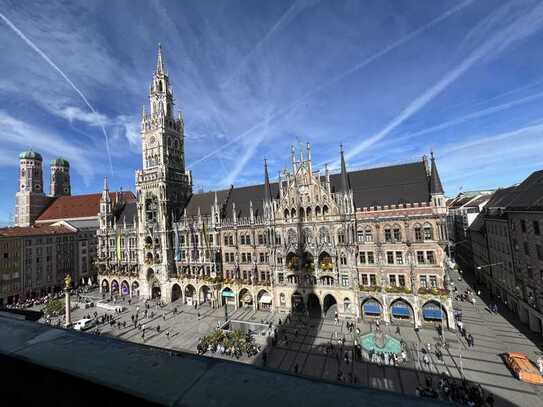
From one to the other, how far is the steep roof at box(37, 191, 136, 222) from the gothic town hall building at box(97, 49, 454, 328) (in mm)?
37198

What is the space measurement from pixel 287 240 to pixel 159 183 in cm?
3366

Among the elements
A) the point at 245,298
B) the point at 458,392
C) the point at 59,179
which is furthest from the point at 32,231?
the point at 458,392

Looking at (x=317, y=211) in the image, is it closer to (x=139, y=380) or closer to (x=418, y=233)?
(x=418, y=233)

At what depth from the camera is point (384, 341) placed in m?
31.6

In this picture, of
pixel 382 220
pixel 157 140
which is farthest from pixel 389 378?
pixel 157 140

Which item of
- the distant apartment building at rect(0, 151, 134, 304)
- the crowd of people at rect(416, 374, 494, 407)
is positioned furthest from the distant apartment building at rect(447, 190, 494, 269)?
the distant apartment building at rect(0, 151, 134, 304)

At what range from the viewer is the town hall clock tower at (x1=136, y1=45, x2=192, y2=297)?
63.3m

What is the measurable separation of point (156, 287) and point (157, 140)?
1376 inches

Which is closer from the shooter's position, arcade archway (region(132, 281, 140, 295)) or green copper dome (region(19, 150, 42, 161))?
arcade archway (region(132, 281, 140, 295))

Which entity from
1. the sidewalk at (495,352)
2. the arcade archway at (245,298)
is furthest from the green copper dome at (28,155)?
the sidewalk at (495,352)

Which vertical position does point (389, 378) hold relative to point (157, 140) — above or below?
below

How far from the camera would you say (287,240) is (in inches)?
2008

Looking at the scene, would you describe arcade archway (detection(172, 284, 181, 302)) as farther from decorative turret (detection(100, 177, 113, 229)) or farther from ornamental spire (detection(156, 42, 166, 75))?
ornamental spire (detection(156, 42, 166, 75))

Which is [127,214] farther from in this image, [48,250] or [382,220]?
[382,220]
